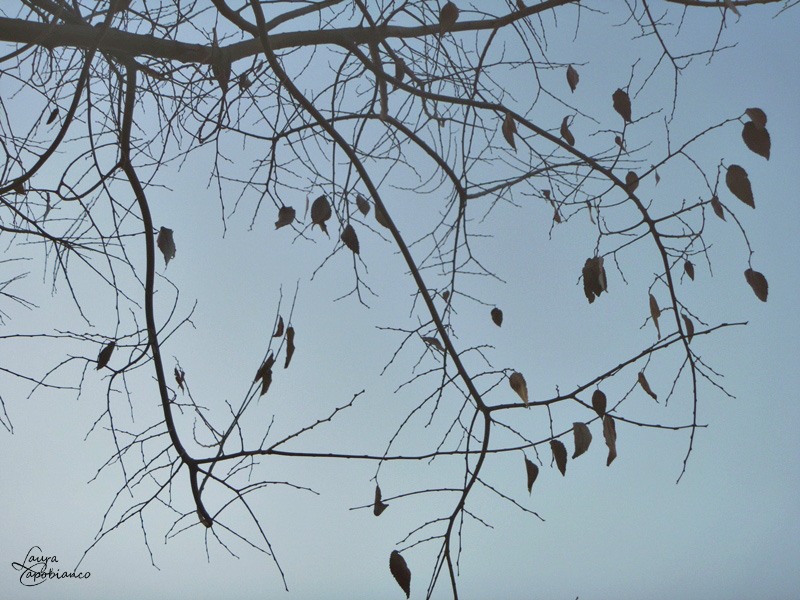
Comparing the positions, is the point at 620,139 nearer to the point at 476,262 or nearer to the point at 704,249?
the point at 704,249

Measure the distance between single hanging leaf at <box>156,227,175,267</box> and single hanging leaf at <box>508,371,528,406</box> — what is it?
2.63 feet

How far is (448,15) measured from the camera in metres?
1.47

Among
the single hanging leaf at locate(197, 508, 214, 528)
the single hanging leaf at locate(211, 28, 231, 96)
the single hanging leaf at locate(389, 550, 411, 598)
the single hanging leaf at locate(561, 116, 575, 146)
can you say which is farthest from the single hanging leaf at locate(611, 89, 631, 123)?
the single hanging leaf at locate(197, 508, 214, 528)

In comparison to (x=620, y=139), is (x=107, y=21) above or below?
above

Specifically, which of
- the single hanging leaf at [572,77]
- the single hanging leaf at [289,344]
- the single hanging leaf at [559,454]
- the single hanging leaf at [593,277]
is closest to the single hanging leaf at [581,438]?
the single hanging leaf at [559,454]

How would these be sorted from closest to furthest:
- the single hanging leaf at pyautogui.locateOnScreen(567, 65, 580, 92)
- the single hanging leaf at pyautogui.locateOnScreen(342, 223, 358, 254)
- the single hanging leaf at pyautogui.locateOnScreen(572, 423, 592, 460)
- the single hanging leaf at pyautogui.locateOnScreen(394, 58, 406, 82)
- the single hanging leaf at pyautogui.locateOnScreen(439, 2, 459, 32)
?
1. the single hanging leaf at pyautogui.locateOnScreen(572, 423, 592, 460)
2. the single hanging leaf at pyautogui.locateOnScreen(439, 2, 459, 32)
3. the single hanging leaf at pyautogui.locateOnScreen(342, 223, 358, 254)
4. the single hanging leaf at pyautogui.locateOnScreen(567, 65, 580, 92)
5. the single hanging leaf at pyautogui.locateOnScreen(394, 58, 406, 82)

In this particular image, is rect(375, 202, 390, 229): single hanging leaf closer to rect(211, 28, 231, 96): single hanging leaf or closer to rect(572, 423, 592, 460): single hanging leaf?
rect(211, 28, 231, 96): single hanging leaf

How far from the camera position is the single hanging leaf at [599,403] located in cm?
130

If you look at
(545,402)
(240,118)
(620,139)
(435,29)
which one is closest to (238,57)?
(240,118)

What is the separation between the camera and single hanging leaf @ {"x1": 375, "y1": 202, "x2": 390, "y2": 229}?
1650 mm

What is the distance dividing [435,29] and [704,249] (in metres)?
0.88

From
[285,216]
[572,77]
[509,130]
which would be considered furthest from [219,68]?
[572,77]

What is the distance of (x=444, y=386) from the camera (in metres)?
1.56

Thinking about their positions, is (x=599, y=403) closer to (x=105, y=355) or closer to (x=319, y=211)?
(x=319, y=211)
